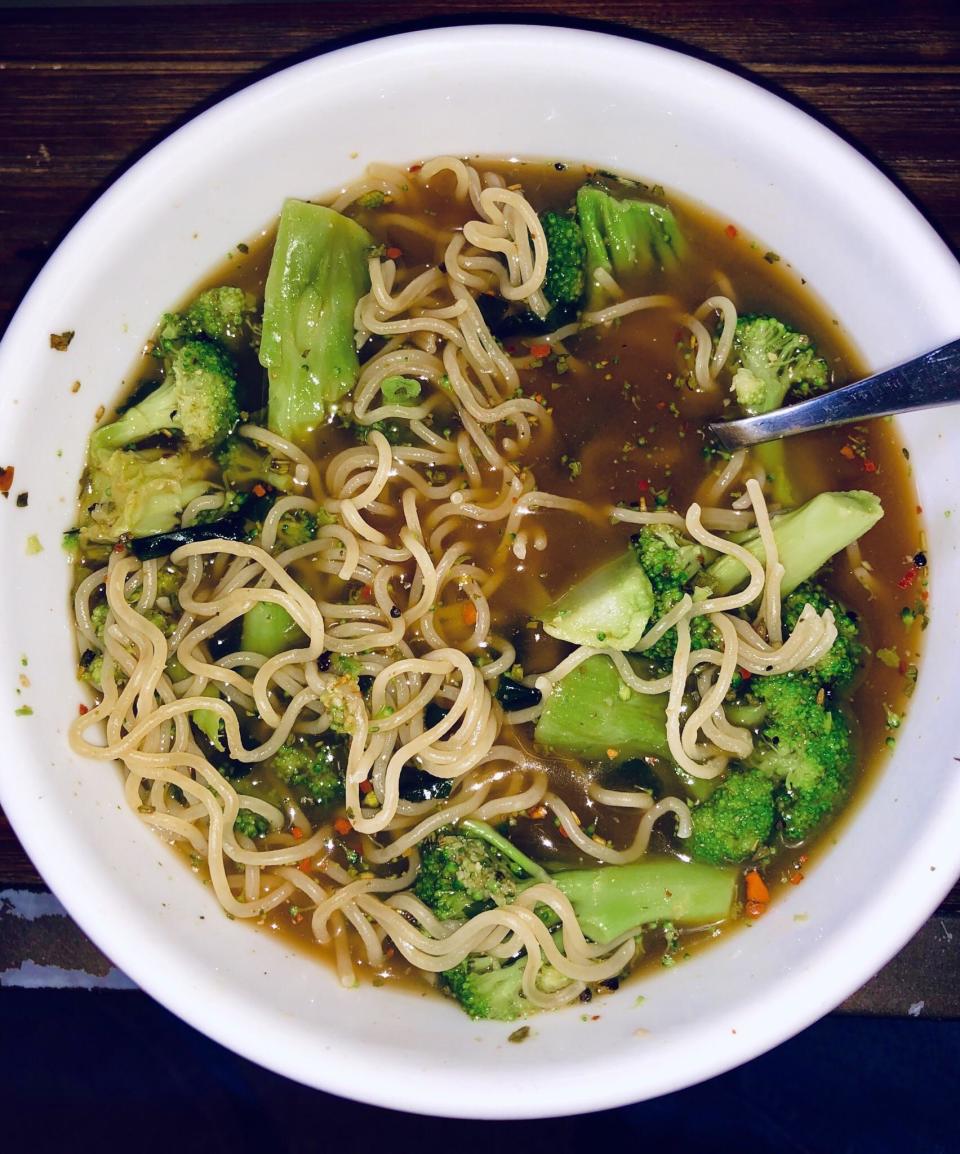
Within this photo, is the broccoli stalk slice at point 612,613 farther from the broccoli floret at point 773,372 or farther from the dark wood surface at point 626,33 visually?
the dark wood surface at point 626,33

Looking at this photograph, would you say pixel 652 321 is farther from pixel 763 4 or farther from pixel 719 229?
pixel 763 4

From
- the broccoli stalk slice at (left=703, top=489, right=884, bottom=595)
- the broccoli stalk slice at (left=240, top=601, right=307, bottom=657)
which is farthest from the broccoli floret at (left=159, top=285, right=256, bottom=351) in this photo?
the broccoli stalk slice at (left=703, top=489, right=884, bottom=595)

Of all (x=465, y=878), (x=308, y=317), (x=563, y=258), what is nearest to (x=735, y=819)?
(x=465, y=878)

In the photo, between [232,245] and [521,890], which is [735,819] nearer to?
[521,890]

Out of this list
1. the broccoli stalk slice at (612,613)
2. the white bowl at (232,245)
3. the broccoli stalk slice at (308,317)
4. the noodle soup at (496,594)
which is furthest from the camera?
the broccoli stalk slice at (308,317)

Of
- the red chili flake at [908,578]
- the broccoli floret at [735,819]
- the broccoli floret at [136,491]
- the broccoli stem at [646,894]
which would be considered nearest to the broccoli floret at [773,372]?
the red chili flake at [908,578]

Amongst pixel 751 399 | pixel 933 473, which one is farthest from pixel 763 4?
pixel 933 473

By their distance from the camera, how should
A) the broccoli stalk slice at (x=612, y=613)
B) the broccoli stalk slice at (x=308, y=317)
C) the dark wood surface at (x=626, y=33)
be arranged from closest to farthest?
the broccoli stalk slice at (x=612, y=613) < the broccoli stalk slice at (x=308, y=317) < the dark wood surface at (x=626, y=33)
